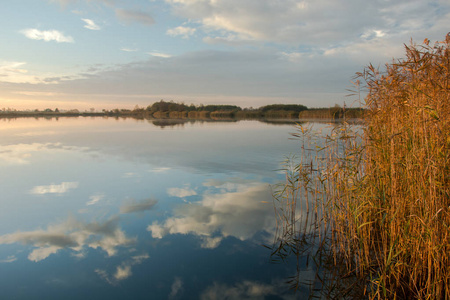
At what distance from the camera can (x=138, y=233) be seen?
4777 mm

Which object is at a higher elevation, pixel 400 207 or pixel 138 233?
pixel 400 207

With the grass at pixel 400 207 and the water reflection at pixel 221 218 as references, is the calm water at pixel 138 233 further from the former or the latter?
the grass at pixel 400 207

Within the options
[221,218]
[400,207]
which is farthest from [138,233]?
[400,207]

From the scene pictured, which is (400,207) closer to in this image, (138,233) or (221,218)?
(221,218)

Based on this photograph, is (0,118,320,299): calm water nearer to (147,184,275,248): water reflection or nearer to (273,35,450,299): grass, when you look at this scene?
(147,184,275,248): water reflection

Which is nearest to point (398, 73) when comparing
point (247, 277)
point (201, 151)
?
point (247, 277)

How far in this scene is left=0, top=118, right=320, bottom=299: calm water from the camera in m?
3.46

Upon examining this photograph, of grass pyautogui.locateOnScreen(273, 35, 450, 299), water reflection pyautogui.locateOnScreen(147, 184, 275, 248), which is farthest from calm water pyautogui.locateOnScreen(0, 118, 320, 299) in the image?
grass pyautogui.locateOnScreen(273, 35, 450, 299)

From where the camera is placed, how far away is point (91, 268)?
12.3 ft

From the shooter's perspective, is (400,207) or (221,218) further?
(221,218)

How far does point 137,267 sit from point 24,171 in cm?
770

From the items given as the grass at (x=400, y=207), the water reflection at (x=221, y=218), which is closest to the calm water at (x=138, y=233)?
the water reflection at (x=221, y=218)

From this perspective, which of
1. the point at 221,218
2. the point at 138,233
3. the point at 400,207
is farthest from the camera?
the point at 221,218

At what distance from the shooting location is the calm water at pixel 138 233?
11.3 ft
